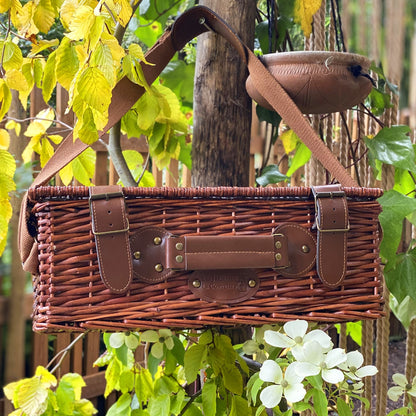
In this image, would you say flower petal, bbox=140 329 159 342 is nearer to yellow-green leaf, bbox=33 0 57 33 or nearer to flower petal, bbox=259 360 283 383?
flower petal, bbox=259 360 283 383

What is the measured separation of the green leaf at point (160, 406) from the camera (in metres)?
1.17

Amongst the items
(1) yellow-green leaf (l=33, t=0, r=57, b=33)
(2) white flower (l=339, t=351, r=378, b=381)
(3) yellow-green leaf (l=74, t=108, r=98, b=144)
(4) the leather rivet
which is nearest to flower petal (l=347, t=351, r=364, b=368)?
(2) white flower (l=339, t=351, r=378, b=381)

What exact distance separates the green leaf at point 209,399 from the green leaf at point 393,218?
0.44 meters

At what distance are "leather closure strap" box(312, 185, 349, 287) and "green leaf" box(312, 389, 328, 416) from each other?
0.17 metres

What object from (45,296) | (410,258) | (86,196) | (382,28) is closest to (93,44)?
(86,196)

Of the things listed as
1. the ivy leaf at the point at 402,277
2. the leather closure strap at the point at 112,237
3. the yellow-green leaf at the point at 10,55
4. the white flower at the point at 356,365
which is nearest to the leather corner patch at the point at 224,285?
the leather closure strap at the point at 112,237

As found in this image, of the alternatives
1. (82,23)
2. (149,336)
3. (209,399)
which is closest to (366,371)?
(209,399)

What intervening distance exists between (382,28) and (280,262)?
711 millimetres

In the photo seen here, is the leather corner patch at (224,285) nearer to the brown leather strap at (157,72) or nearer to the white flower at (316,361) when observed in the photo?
the white flower at (316,361)

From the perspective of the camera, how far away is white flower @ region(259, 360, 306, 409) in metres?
0.84

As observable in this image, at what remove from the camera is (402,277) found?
3.82ft

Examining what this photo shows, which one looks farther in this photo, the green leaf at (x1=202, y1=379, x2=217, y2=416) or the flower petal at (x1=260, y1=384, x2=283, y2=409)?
the green leaf at (x1=202, y1=379, x2=217, y2=416)

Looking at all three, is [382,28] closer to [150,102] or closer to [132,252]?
[132,252]

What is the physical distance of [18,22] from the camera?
1.07 m
